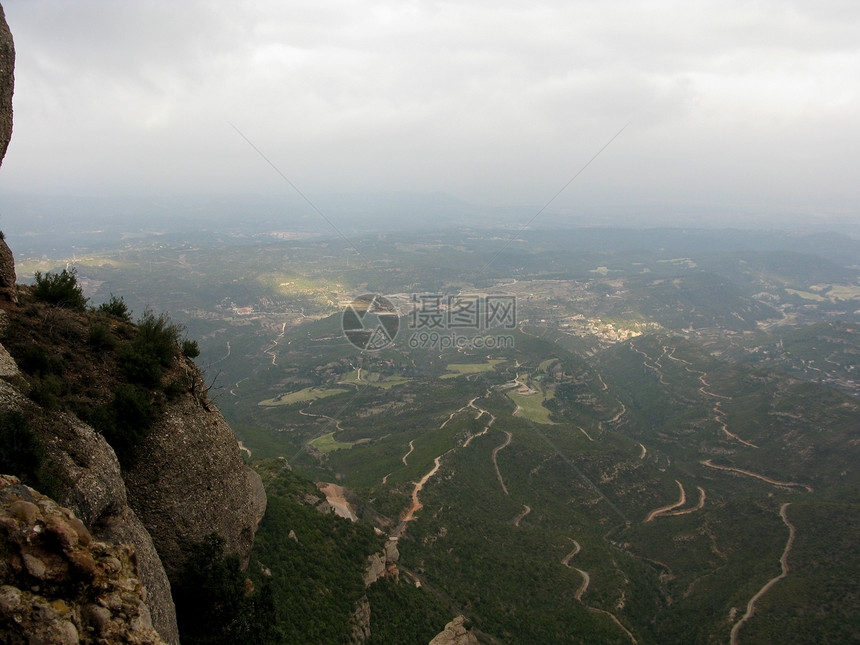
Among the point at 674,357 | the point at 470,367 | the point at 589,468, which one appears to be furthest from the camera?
the point at 674,357

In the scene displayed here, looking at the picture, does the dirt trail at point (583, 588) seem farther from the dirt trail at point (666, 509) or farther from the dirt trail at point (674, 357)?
the dirt trail at point (674, 357)

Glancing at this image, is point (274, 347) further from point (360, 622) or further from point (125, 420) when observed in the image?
point (125, 420)

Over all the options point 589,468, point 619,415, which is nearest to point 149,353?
point 589,468

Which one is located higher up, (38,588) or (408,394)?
(38,588)

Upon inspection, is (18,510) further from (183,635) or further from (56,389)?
(183,635)

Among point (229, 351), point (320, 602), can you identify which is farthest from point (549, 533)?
point (229, 351)
